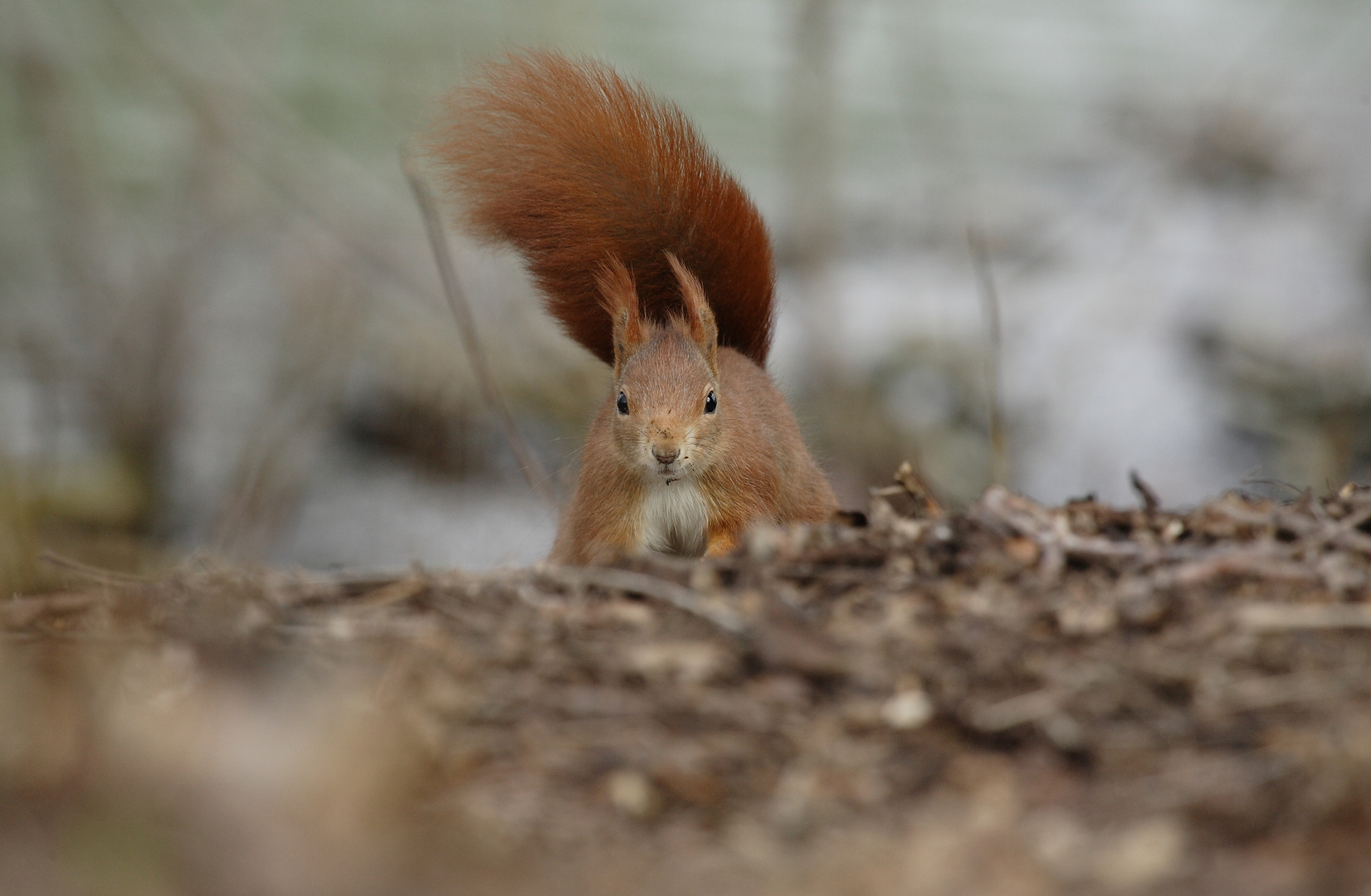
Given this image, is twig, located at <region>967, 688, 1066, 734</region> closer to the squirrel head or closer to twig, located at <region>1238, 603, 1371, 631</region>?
twig, located at <region>1238, 603, 1371, 631</region>

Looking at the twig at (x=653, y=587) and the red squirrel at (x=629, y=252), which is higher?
the red squirrel at (x=629, y=252)

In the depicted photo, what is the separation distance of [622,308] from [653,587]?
1163mm

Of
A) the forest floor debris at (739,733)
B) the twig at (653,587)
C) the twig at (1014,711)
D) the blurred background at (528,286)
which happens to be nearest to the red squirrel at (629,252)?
the twig at (653,587)

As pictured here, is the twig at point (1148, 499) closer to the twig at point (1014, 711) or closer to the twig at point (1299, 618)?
the twig at point (1299, 618)

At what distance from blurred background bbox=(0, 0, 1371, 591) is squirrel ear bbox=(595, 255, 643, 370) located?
82.6 inches

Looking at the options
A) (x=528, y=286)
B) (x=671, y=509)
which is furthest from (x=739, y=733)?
(x=528, y=286)

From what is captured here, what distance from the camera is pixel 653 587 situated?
6.63ft

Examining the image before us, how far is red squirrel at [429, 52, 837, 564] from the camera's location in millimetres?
2895

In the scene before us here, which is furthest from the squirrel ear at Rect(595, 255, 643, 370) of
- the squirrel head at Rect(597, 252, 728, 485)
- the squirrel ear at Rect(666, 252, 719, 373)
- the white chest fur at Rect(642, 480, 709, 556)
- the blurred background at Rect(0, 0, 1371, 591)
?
the blurred background at Rect(0, 0, 1371, 591)

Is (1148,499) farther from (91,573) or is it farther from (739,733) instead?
(91,573)

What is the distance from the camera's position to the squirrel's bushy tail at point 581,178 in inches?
114

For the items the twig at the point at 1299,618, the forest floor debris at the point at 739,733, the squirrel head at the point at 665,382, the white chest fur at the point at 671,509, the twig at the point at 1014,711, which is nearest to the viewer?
the forest floor debris at the point at 739,733

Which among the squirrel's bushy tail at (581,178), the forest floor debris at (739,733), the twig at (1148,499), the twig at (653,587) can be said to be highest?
the squirrel's bushy tail at (581,178)

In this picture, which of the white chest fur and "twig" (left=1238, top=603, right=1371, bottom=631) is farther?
the white chest fur
